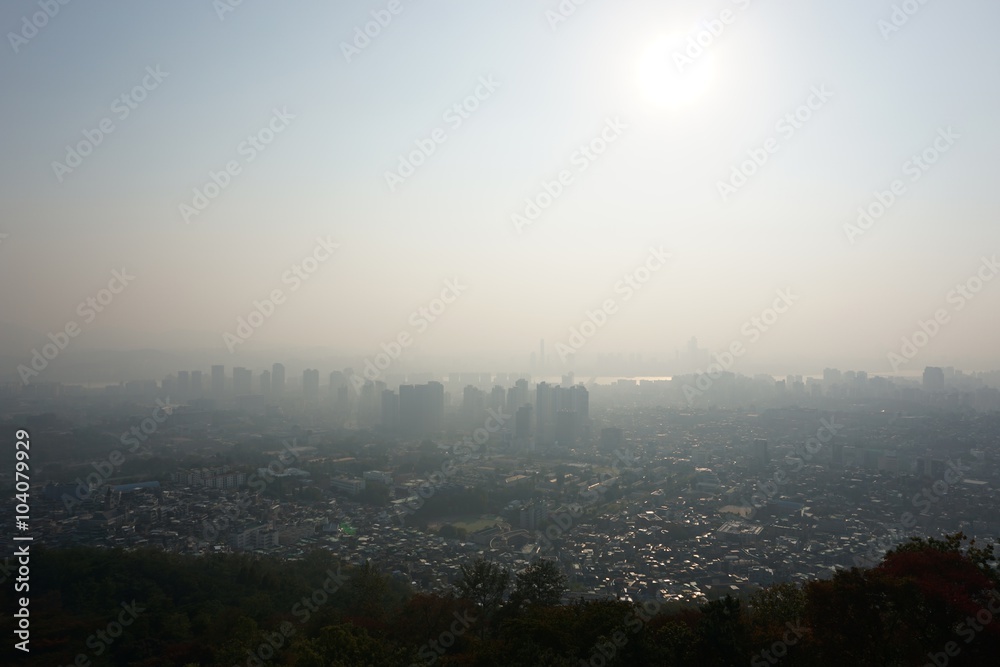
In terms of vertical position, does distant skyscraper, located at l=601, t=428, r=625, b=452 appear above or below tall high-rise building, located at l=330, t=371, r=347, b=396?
below

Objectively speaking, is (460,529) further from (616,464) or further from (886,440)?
(886,440)

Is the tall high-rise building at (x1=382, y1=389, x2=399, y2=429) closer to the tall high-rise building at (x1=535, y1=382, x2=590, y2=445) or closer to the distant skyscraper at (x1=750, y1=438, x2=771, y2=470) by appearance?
the tall high-rise building at (x1=535, y1=382, x2=590, y2=445)

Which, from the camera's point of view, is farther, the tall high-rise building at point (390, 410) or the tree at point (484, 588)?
the tall high-rise building at point (390, 410)

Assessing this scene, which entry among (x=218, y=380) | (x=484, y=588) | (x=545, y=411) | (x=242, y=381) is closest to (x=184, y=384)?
(x=218, y=380)

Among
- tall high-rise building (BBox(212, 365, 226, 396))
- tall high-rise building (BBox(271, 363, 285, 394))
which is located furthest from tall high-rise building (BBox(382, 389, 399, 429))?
tall high-rise building (BBox(212, 365, 226, 396))

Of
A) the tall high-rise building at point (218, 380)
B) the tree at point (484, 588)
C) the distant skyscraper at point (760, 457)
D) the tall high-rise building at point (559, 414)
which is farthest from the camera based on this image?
the tall high-rise building at point (218, 380)

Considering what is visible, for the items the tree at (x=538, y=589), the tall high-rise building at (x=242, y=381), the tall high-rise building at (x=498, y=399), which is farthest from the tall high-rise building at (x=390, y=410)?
the tree at (x=538, y=589)

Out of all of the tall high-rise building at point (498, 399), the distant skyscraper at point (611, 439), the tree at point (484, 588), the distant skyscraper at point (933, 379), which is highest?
the distant skyscraper at point (933, 379)

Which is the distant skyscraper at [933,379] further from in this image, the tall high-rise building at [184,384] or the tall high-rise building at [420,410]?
the tall high-rise building at [184,384]

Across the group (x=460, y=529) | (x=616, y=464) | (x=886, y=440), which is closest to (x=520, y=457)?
(x=616, y=464)
